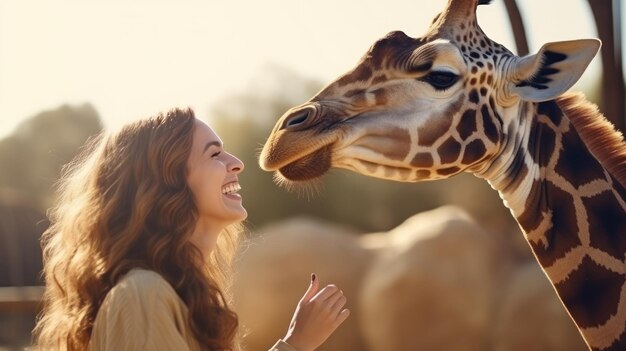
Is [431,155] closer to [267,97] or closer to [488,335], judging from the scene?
[488,335]

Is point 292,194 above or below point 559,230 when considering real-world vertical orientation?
below

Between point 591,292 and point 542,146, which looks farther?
point 542,146

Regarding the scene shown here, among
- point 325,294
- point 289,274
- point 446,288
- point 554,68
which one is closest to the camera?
point 325,294

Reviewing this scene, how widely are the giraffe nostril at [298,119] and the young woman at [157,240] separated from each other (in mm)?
351

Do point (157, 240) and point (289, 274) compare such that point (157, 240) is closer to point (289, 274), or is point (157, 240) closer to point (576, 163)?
point (576, 163)

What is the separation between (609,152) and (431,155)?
541 mm

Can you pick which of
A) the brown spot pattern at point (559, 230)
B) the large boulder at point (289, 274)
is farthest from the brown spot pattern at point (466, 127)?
the large boulder at point (289, 274)

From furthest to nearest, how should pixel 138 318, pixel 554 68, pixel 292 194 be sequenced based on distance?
pixel 292 194 → pixel 554 68 → pixel 138 318

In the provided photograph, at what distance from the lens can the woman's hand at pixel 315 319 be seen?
2109 mm

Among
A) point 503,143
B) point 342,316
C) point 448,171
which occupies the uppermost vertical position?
point 503,143

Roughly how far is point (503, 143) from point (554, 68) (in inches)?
9.8

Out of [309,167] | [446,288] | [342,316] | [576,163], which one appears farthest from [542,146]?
[446,288]

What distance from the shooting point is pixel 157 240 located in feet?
6.68

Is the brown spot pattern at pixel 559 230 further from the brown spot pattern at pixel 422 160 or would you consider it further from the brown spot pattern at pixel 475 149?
the brown spot pattern at pixel 422 160
